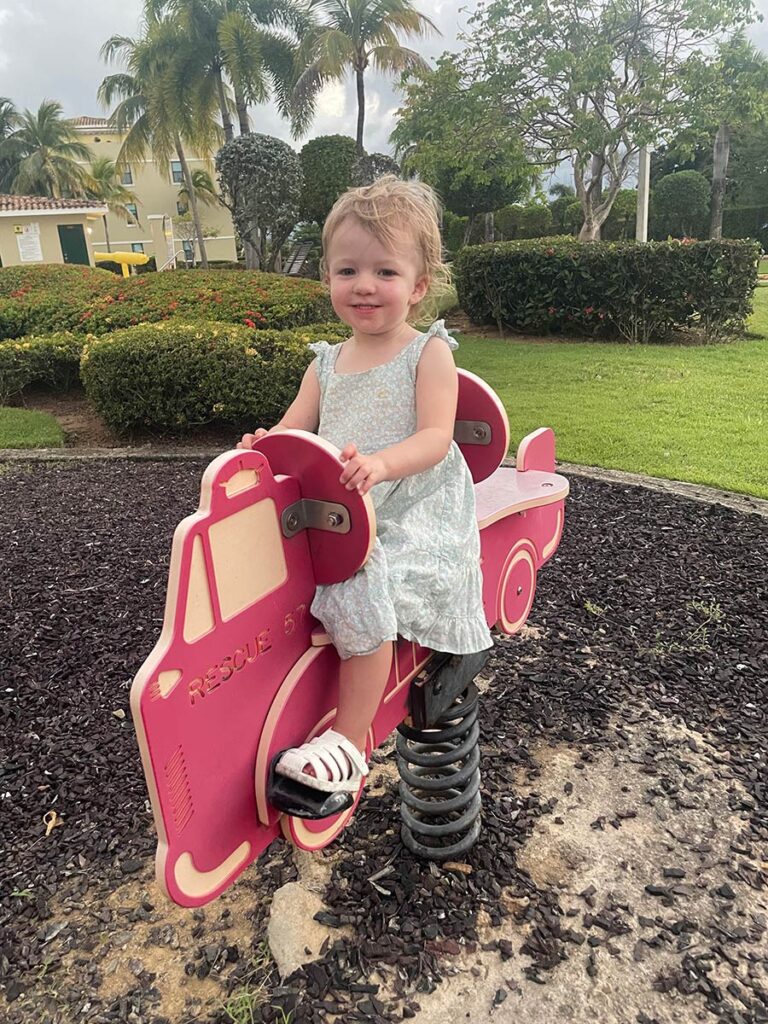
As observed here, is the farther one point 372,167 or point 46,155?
point 46,155

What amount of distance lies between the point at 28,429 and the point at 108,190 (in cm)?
4069

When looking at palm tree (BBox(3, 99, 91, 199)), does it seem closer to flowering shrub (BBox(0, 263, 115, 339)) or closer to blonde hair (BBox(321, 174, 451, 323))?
flowering shrub (BBox(0, 263, 115, 339))

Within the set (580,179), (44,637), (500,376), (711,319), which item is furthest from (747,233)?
(44,637)

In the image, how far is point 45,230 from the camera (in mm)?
25891

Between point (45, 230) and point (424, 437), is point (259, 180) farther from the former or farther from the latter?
point (424, 437)

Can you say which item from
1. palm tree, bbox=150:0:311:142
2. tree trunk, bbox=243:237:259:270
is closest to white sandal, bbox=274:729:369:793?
tree trunk, bbox=243:237:259:270

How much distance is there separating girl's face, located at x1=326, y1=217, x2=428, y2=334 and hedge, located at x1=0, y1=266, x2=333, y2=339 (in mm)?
6550

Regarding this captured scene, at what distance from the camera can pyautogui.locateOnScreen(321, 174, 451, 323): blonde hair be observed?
4.88ft

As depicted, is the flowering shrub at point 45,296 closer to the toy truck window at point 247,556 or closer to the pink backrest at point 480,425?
the pink backrest at point 480,425

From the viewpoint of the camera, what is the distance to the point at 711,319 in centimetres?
1013

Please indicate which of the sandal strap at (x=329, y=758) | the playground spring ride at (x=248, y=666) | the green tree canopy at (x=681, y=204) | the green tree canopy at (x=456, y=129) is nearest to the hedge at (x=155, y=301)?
the green tree canopy at (x=456, y=129)

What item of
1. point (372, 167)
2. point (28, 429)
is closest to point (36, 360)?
point (28, 429)

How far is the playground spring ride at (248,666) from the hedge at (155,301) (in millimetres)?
6788

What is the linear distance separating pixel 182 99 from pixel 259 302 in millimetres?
20176
